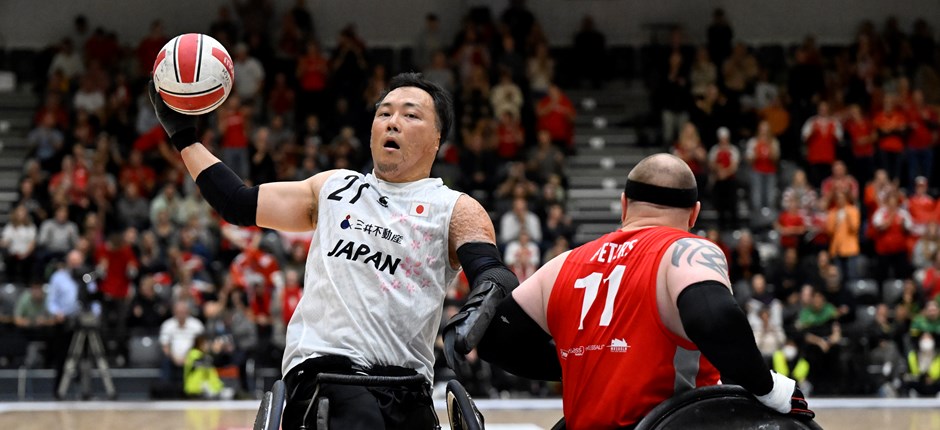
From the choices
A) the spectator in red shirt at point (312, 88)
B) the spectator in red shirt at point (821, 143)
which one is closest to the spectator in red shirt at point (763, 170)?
the spectator in red shirt at point (821, 143)

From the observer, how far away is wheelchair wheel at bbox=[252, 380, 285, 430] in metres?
4.02

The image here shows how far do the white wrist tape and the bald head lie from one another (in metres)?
0.79

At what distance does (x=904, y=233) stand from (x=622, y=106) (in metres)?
6.50

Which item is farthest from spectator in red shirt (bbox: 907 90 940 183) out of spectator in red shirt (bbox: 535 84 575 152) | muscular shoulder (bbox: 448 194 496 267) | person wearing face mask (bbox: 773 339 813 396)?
muscular shoulder (bbox: 448 194 496 267)

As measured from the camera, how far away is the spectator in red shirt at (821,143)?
19.0 meters

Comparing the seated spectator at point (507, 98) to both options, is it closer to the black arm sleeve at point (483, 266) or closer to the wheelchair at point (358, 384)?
the black arm sleeve at point (483, 266)

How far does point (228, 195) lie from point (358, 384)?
0.92 meters

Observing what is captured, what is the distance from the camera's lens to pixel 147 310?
15.3 m

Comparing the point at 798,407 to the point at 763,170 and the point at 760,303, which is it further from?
the point at 763,170

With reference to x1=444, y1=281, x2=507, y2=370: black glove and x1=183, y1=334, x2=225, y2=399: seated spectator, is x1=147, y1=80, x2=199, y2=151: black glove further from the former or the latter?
x1=183, y1=334, x2=225, y2=399: seated spectator

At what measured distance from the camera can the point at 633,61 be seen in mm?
22578

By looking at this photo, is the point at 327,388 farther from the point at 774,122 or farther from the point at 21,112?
the point at 21,112

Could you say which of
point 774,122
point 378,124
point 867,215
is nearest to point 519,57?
point 774,122

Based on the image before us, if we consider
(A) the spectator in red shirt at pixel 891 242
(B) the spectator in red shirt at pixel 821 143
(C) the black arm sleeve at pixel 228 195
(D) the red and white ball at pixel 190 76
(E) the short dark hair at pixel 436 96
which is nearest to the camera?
(C) the black arm sleeve at pixel 228 195
